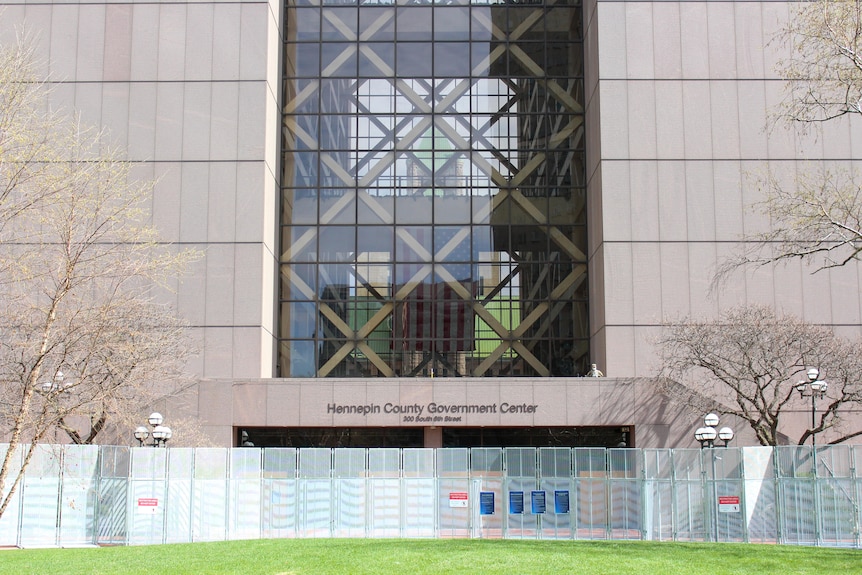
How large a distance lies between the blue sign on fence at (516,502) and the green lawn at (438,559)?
6.90 m

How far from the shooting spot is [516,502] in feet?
109

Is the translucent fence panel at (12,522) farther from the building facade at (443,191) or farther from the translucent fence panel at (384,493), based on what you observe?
the translucent fence panel at (384,493)

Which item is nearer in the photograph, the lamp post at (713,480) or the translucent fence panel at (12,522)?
the translucent fence panel at (12,522)

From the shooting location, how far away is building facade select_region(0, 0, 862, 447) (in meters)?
39.7

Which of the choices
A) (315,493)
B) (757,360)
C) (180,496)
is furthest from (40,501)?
(757,360)

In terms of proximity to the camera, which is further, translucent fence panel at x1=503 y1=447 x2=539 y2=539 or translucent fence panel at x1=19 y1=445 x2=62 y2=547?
translucent fence panel at x1=503 y1=447 x2=539 y2=539

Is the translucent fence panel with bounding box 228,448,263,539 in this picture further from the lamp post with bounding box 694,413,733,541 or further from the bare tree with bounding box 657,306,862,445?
the bare tree with bounding box 657,306,862,445

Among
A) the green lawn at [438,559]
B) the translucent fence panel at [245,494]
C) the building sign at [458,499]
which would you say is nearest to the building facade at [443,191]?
the building sign at [458,499]

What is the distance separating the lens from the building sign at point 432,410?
126 ft

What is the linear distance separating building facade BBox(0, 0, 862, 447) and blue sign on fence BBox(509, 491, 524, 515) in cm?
549

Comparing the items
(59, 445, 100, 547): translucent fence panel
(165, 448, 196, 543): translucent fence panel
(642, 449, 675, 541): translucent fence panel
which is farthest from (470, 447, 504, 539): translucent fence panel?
(59, 445, 100, 547): translucent fence panel

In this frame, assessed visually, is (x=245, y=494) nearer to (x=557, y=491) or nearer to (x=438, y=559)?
(x=557, y=491)

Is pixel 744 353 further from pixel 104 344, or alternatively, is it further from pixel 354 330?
pixel 104 344

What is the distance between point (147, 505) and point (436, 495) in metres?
9.16
